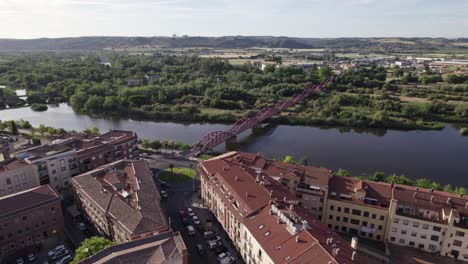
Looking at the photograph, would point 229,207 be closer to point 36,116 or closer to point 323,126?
point 323,126

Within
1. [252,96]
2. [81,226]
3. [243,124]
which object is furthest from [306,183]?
[252,96]

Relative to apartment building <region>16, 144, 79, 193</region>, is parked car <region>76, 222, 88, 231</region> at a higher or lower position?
lower

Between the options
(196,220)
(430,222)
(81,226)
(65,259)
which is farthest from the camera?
(196,220)

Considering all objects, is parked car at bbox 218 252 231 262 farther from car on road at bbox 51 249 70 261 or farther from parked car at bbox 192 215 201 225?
car on road at bbox 51 249 70 261

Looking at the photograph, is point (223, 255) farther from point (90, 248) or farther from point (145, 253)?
point (90, 248)

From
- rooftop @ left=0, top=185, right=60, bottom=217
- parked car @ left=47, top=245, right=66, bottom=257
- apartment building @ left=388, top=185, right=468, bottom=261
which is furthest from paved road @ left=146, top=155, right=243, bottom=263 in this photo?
apartment building @ left=388, top=185, right=468, bottom=261
